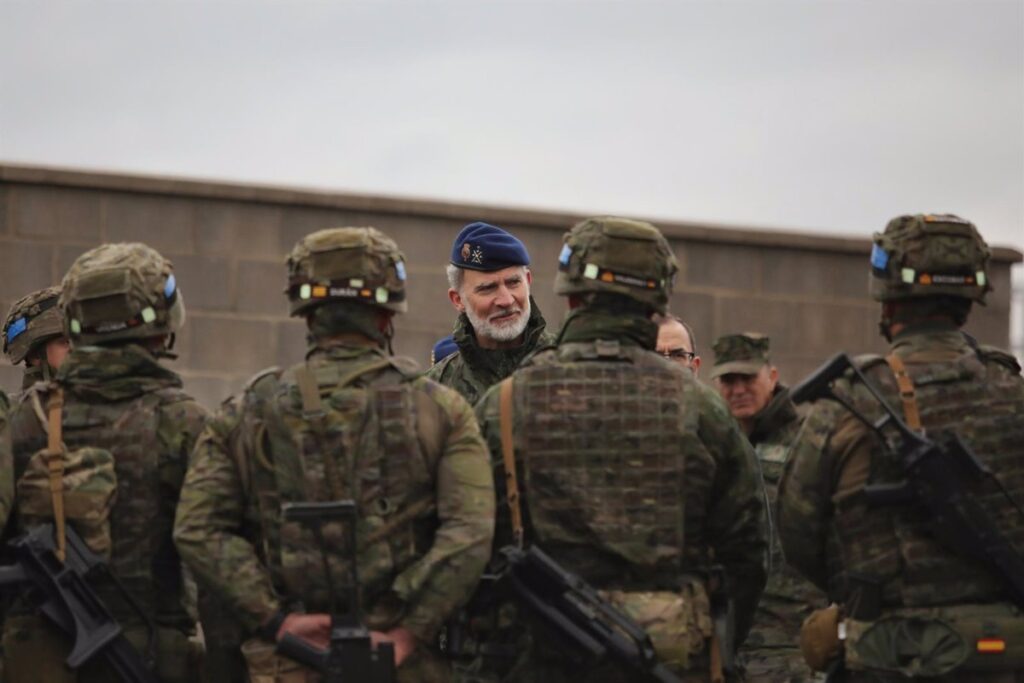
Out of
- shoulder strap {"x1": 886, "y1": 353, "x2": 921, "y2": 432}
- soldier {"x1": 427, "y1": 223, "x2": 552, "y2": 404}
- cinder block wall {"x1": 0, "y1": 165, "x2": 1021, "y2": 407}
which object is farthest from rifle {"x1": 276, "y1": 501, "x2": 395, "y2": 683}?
cinder block wall {"x1": 0, "y1": 165, "x2": 1021, "y2": 407}

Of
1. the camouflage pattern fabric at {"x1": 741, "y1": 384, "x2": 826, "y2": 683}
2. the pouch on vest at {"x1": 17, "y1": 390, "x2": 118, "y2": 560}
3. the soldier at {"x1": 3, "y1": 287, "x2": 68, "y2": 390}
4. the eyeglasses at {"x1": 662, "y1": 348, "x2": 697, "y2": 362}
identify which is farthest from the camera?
the eyeglasses at {"x1": 662, "y1": 348, "x2": 697, "y2": 362}

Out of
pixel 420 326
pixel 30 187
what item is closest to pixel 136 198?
pixel 30 187

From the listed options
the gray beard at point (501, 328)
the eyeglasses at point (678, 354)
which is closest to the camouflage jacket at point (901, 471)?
the gray beard at point (501, 328)

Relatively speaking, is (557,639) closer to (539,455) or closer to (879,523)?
(539,455)

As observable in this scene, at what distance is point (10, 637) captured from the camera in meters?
7.83

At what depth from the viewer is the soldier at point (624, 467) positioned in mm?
7668

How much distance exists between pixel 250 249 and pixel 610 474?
8754 millimetres

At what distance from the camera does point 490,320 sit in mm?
9828

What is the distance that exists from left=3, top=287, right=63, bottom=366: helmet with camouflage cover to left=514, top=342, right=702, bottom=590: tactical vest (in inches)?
110

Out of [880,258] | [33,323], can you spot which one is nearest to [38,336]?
[33,323]

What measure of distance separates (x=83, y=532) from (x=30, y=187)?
8.26 metres

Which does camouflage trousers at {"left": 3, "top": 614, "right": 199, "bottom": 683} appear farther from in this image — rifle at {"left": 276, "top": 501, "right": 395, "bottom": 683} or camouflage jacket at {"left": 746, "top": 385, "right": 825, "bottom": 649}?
camouflage jacket at {"left": 746, "top": 385, "right": 825, "bottom": 649}

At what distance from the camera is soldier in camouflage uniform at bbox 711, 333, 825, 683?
32.0ft

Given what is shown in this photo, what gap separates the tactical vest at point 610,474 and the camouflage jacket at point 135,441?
49.7 inches
